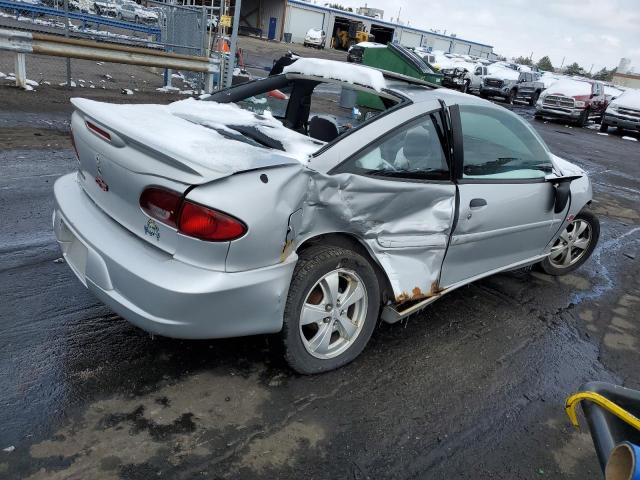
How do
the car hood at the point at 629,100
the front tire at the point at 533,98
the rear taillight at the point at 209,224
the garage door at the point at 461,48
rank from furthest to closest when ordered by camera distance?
the garage door at the point at 461,48
the front tire at the point at 533,98
the car hood at the point at 629,100
the rear taillight at the point at 209,224

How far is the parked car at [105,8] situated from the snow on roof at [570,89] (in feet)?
58.9

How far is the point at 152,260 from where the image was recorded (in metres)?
2.52

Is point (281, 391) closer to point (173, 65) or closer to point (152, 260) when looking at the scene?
point (152, 260)

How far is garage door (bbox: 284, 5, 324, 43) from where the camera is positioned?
174ft

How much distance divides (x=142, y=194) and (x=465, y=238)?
2.04 metres

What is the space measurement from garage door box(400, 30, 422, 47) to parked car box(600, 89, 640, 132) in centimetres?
4602

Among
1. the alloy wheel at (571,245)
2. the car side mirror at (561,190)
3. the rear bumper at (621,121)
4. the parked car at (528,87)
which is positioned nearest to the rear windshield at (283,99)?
the car side mirror at (561,190)

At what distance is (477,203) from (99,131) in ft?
7.63

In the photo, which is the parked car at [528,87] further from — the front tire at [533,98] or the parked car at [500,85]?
the parked car at [500,85]

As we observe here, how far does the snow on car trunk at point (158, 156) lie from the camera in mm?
2449

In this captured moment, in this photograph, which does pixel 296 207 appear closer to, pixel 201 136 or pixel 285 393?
pixel 201 136

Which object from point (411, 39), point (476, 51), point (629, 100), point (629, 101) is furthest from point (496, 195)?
point (476, 51)

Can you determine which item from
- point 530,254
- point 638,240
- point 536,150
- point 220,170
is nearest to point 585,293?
point 530,254

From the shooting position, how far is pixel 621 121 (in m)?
20.8
